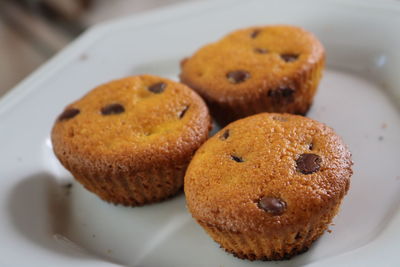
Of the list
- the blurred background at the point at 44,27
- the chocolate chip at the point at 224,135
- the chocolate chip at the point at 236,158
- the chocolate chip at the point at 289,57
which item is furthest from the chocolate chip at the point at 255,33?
the blurred background at the point at 44,27

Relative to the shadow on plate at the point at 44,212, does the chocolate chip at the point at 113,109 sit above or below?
above

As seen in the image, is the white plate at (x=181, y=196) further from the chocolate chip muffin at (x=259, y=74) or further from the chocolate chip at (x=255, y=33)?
the chocolate chip at (x=255, y=33)

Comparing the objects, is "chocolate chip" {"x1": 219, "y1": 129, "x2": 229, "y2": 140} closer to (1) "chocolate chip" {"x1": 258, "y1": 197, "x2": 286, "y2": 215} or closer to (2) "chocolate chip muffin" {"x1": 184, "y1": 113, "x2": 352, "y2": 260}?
(2) "chocolate chip muffin" {"x1": 184, "y1": 113, "x2": 352, "y2": 260}

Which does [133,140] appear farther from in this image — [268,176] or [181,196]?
[268,176]

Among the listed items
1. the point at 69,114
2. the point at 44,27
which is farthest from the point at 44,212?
the point at 44,27

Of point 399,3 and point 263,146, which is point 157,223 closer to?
point 263,146

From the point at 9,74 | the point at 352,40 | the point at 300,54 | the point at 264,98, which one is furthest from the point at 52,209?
the point at 9,74
